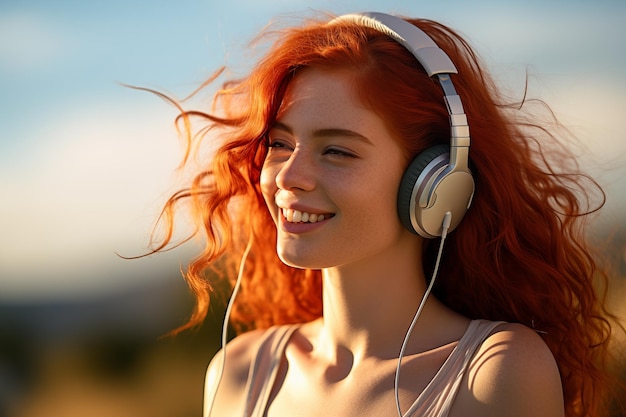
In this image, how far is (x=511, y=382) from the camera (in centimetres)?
192

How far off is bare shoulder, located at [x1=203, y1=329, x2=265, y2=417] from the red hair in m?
0.23

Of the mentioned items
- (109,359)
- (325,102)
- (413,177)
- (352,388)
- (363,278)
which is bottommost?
(109,359)

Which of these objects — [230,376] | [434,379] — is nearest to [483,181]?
[434,379]

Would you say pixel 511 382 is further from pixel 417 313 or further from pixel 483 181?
pixel 483 181

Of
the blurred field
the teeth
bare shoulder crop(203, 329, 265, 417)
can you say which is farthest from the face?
the blurred field

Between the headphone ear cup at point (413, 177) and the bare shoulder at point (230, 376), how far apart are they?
69cm

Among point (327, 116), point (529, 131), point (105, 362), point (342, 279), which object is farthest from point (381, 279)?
point (105, 362)

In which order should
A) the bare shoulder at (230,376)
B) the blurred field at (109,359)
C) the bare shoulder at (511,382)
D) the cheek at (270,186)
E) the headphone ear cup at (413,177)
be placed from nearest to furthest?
the bare shoulder at (511,382)
the headphone ear cup at (413,177)
the cheek at (270,186)
the bare shoulder at (230,376)
the blurred field at (109,359)

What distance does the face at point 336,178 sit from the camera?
2016 millimetres

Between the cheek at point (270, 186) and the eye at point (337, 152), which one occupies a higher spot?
the eye at point (337, 152)

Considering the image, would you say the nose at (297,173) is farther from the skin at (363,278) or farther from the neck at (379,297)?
the neck at (379,297)

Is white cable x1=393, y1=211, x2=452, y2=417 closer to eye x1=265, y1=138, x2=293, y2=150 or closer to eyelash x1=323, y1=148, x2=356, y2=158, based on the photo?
eyelash x1=323, y1=148, x2=356, y2=158

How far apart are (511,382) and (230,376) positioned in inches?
33.8

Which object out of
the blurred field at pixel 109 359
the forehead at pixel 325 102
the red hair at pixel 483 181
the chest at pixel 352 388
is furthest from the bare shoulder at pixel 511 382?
the blurred field at pixel 109 359
